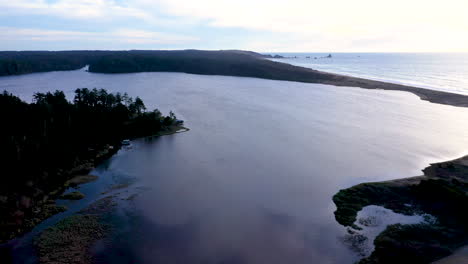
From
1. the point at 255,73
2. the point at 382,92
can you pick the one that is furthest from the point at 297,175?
the point at 255,73

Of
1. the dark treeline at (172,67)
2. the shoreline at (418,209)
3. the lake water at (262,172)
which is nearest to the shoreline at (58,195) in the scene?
the lake water at (262,172)

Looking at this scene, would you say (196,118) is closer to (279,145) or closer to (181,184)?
(279,145)

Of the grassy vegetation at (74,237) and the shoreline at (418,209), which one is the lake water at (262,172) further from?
the shoreline at (418,209)

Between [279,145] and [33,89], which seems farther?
[33,89]

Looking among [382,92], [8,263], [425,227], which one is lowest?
[8,263]

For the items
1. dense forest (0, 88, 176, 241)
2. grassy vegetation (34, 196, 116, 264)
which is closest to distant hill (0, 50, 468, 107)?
dense forest (0, 88, 176, 241)

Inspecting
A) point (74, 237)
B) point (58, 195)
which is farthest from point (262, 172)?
point (58, 195)
